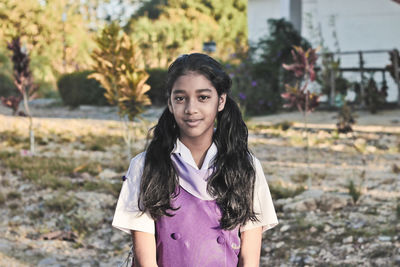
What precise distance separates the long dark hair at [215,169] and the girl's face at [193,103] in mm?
23

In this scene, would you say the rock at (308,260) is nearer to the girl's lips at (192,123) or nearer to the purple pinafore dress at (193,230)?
the purple pinafore dress at (193,230)

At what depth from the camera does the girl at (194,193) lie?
5.31 feet

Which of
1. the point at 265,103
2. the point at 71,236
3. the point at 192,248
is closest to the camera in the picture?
the point at 192,248

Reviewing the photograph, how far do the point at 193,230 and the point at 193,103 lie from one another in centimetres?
39

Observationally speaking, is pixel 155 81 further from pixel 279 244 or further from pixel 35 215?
pixel 279 244

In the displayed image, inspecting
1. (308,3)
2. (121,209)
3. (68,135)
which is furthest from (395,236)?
(308,3)

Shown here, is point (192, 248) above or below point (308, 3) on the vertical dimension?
below

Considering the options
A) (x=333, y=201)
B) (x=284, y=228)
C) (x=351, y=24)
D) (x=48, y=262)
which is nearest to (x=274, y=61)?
(x=351, y=24)

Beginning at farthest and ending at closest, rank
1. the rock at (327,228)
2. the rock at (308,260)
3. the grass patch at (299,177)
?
the grass patch at (299,177)
the rock at (327,228)
the rock at (308,260)

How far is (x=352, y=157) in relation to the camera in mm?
6180

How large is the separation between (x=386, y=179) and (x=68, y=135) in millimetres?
4876

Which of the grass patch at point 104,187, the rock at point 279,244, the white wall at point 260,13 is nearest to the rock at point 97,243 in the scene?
the grass patch at point 104,187

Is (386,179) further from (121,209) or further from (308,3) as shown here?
(308,3)

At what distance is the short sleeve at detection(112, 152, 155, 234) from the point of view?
1650mm
